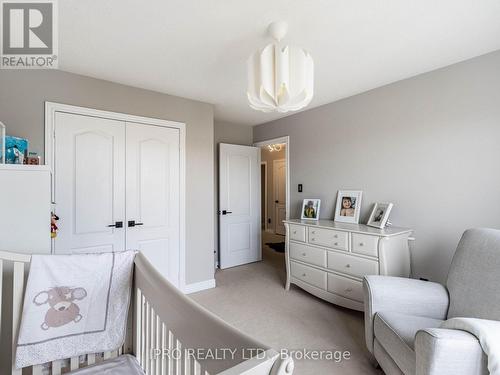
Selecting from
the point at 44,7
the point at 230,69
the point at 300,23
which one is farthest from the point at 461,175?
the point at 44,7

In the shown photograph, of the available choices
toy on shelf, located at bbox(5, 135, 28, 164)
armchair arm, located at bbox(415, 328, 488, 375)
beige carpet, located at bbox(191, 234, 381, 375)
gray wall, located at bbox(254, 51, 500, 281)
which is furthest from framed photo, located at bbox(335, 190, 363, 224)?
toy on shelf, located at bbox(5, 135, 28, 164)

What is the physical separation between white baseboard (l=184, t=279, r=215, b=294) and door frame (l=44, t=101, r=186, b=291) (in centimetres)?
5

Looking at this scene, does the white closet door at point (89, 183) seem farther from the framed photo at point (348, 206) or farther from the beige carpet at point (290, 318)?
the framed photo at point (348, 206)

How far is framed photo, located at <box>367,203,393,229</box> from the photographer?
2.39m

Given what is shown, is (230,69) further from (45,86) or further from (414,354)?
(414,354)

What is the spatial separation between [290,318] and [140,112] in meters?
2.70

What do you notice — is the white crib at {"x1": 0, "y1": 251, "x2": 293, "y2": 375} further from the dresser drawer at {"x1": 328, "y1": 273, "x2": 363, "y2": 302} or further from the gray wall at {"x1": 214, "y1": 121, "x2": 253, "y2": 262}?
the gray wall at {"x1": 214, "y1": 121, "x2": 253, "y2": 262}

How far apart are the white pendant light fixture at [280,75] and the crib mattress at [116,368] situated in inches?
63.5

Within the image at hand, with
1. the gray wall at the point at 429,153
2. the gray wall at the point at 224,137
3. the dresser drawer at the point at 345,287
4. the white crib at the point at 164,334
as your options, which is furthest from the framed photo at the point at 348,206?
the white crib at the point at 164,334

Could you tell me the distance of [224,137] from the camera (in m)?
4.03

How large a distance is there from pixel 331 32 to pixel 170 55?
1281 millimetres

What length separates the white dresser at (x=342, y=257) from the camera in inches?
86.0

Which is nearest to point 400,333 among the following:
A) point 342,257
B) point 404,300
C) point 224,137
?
point 404,300

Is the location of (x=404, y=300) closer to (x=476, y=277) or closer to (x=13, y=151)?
(x=476, y=277)
